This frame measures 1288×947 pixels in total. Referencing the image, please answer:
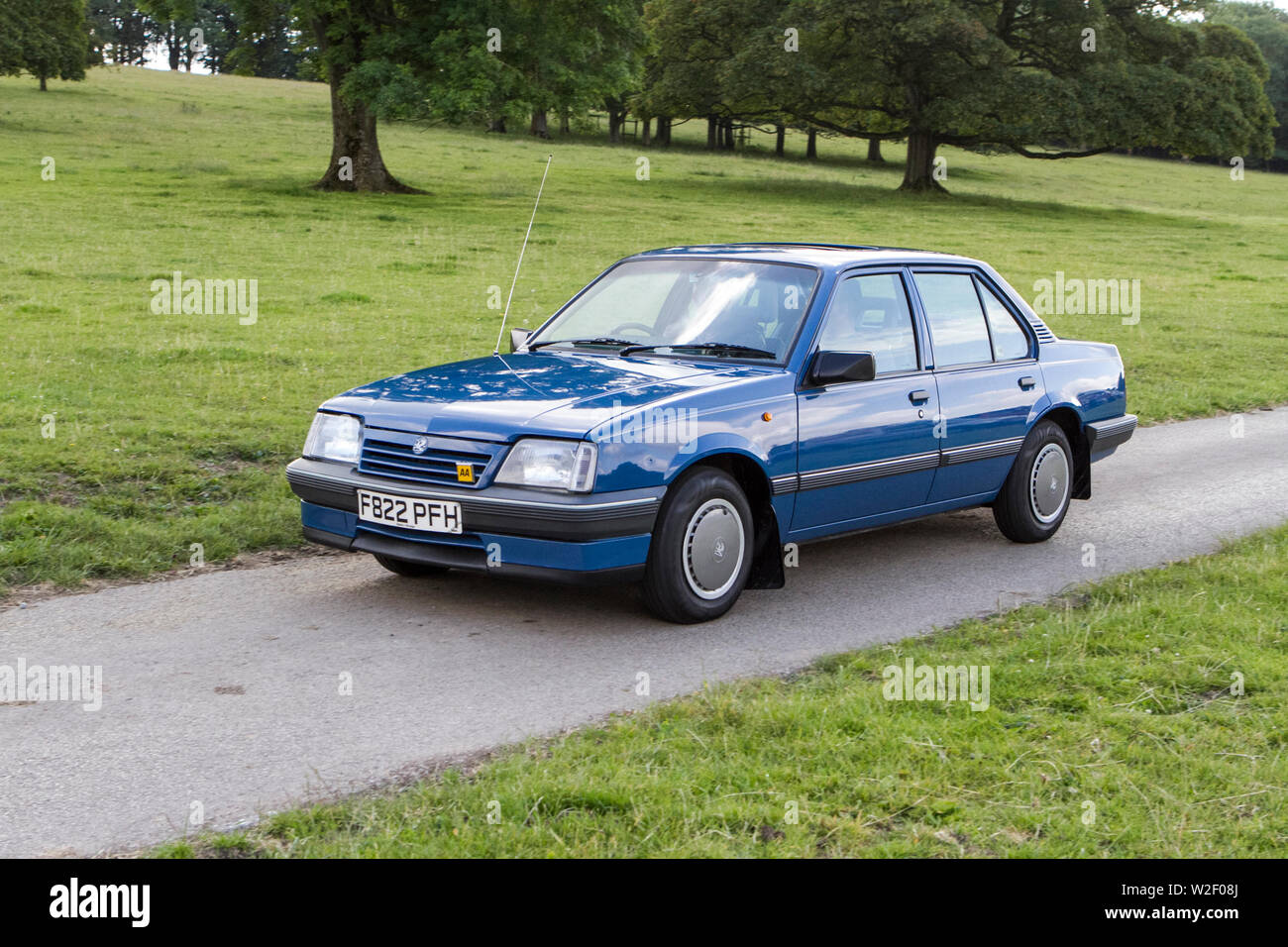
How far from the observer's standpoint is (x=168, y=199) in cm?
2861

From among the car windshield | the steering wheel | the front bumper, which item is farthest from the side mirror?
the front bumper

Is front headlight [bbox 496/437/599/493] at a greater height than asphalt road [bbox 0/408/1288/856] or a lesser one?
greater

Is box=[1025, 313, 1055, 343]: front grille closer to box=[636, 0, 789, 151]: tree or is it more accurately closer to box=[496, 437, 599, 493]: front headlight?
box=[496, 437, 599, 493]: front headlight

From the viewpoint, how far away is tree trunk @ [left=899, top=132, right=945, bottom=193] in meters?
46.8

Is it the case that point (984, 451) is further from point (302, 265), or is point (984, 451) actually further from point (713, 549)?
point (302, 265)

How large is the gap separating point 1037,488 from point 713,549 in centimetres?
266

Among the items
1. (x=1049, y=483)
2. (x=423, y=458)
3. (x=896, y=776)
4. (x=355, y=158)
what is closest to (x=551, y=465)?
(x=423, y=458)

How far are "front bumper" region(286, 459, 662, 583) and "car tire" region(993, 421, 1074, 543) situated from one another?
2.76 m

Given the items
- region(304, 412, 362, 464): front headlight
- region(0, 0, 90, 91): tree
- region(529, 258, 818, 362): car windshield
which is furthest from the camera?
region(0, 0, 90, 91): tree

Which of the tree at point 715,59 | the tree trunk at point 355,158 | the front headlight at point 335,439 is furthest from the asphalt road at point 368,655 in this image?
the tree at point 715,59

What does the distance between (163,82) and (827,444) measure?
241 ft

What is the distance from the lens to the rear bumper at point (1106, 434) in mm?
8219
